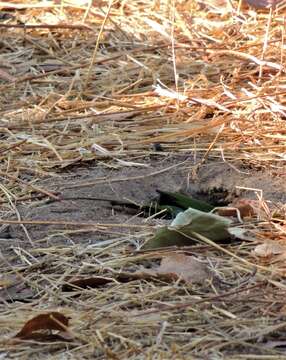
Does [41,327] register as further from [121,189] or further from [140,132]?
[140,132]

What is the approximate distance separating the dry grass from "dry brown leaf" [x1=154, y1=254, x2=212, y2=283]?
31 mm

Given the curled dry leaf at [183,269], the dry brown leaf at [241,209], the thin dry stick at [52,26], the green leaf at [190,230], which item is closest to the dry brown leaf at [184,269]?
the curled dry leaf at [183,269]

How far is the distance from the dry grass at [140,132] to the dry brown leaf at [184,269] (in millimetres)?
31

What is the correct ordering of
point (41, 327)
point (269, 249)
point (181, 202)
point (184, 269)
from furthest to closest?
point (181, 202)
point (269, 249)
point (184, 269)
point (41, 327)

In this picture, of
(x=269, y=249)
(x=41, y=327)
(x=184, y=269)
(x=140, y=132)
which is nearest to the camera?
(x=41, y=327)

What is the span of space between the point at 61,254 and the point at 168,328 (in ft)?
1.67

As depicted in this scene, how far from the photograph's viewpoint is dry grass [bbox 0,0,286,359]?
79.7 inches

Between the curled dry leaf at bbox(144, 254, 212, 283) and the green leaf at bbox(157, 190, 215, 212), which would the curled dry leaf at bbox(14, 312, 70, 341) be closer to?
the curled dry leaf at bbox(144, 254, 212, 283)

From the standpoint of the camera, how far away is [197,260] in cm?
233

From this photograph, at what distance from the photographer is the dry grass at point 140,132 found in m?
2.03

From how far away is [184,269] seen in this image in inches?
90.1

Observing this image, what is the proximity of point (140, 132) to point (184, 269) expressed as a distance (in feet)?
3.81

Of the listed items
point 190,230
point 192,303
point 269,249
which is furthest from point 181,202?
point 192,303

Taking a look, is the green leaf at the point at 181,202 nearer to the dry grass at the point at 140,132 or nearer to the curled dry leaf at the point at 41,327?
the dry grass at the point at 140,132
